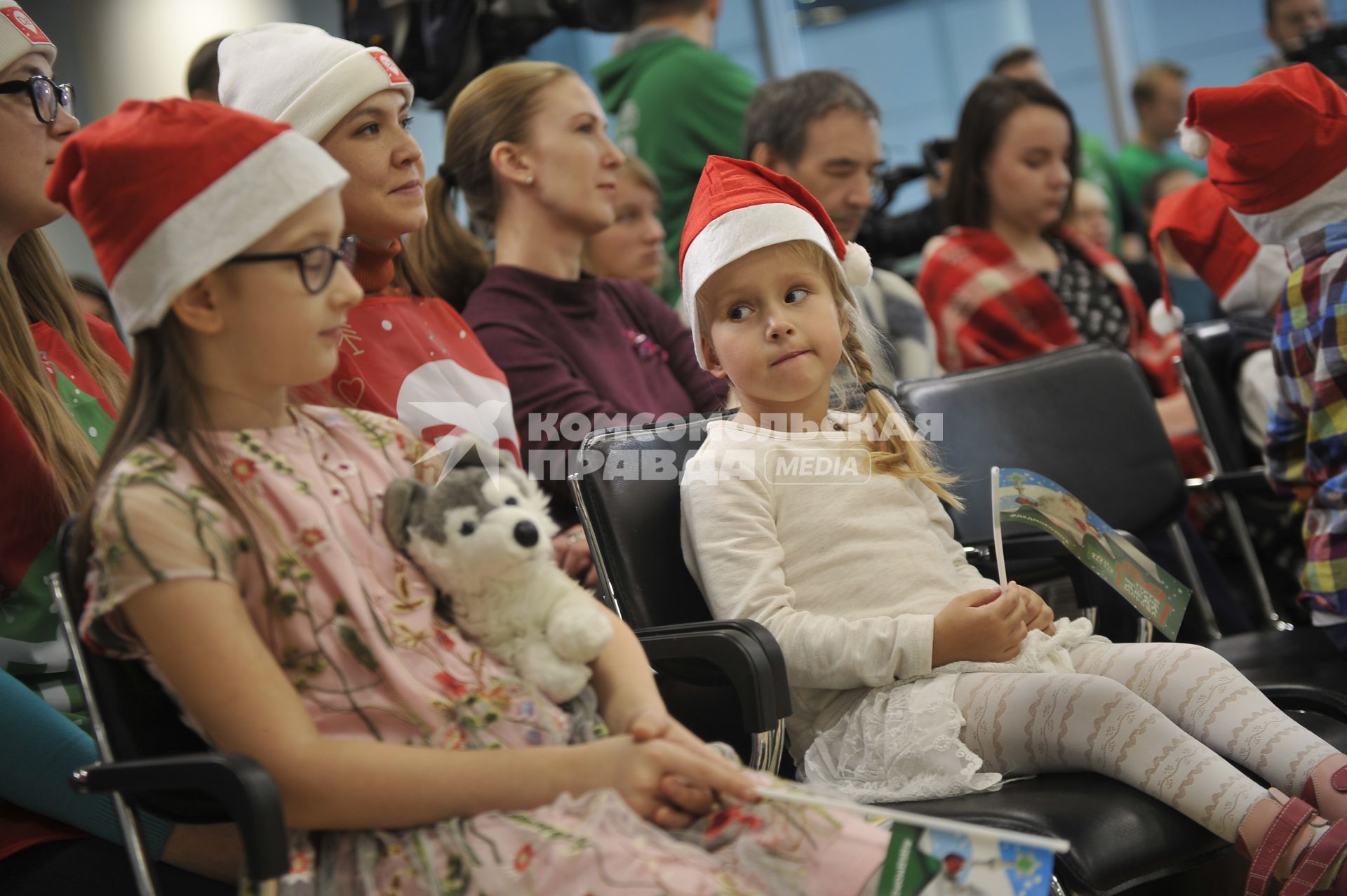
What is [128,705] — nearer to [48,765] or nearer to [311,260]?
[48,765]

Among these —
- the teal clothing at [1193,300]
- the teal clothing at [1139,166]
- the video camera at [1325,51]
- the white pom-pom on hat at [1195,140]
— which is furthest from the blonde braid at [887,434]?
the teal clothing at [1139,166]

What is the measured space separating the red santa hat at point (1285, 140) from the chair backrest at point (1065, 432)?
392 mm

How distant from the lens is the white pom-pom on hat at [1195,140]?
230cm

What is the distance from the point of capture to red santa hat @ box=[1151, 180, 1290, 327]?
2.83 meters

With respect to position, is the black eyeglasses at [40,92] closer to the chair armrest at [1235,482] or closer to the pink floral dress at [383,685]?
the pink floral dress at [383,685]

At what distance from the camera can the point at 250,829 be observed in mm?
1102

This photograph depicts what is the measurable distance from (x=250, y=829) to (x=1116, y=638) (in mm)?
1471

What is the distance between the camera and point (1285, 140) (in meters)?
2.19

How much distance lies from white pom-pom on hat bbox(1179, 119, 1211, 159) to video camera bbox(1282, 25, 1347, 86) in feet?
5.56

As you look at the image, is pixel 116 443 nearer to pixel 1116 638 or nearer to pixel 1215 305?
pixel 1116 638

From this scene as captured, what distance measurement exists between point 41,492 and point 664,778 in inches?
35.3

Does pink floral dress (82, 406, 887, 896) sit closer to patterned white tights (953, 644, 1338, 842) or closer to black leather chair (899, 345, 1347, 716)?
patterned white tights (953, 644, 1338, 842)

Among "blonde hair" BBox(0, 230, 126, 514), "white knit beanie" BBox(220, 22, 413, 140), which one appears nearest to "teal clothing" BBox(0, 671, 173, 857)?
"blonde hair" BBox(0, 230, 126, 514)

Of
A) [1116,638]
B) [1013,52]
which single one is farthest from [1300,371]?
[1013,52]
